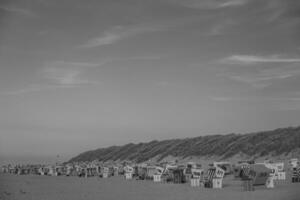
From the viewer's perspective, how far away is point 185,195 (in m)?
17.9

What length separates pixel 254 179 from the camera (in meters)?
20.7

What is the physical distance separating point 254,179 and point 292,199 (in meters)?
5.92

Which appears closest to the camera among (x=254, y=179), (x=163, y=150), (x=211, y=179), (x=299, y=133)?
(x=254, y=179)

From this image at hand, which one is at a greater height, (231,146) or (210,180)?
(231,146)

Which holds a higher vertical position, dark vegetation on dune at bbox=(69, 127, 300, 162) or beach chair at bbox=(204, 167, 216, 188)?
dark vegetation on dune at bbox=(69, 127, 300, 162)

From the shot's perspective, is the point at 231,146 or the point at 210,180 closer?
the point at 210,180

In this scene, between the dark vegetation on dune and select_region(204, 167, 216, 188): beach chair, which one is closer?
select_region(204, 167, 216, 188): beach chair

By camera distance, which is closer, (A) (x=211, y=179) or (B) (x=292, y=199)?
(B) (x=292, y=199)

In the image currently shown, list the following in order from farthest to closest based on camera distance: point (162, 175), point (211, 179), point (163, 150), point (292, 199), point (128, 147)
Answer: point (128, 147), point (163, 150), point (162, 175), point (211, 179), point (292, 199)

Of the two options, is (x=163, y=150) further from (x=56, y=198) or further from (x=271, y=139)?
(x=56, y=198)

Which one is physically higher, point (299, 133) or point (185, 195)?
point (299, 133)

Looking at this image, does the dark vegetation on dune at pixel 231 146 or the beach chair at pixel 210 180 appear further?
the dark vegetation on dune at pixel 231 146

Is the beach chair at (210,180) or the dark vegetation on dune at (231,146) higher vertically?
the dark vegetation on dune at (231,146)

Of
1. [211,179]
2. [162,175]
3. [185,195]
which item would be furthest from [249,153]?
[185,195]
